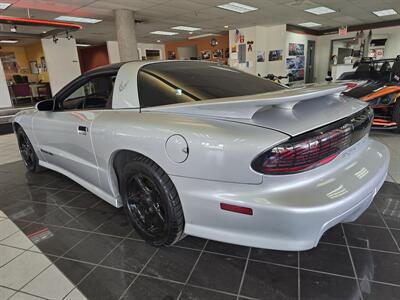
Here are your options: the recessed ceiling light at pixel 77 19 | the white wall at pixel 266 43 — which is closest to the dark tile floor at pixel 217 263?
the recessed ceiling light at pixel 77 19

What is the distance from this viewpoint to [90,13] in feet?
26.1

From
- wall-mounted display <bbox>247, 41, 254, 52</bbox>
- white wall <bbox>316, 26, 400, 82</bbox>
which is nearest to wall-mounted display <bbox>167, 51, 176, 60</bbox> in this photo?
wall-mounted display <bbox>247, 41, 254, 52</bbox>

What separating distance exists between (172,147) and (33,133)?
218 centimetres

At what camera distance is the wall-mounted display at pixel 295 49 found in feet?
44.0

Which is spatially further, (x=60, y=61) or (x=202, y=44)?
(x=202, y=44)

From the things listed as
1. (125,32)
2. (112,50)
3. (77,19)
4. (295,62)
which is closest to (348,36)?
(295,62)

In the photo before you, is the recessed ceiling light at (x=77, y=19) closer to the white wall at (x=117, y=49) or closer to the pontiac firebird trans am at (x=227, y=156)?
the white wall at (x=117, y=49)

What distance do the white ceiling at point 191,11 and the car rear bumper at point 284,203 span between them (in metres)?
6.90

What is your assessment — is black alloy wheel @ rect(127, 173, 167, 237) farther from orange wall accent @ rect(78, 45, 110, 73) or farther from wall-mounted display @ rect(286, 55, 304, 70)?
orange wall accent @ rect(78, 45, 110, 73)

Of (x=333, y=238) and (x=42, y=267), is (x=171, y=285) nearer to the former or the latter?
(x=42, y=267)

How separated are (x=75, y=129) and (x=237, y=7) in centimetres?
771

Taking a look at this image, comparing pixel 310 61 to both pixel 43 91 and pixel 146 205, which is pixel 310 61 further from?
pixel 146 205

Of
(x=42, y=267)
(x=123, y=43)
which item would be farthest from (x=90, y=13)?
(x=42, y=267)

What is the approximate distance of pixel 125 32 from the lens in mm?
7840
